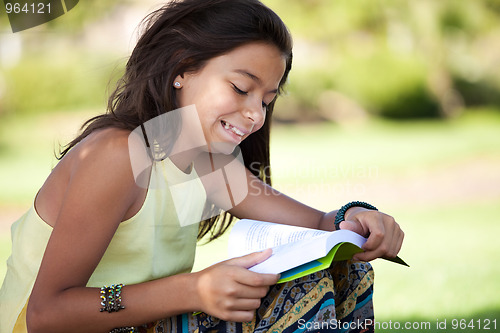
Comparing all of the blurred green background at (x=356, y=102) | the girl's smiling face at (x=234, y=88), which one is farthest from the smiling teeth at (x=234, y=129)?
the blurred green background at (x=356, y=102)

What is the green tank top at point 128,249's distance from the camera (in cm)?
193

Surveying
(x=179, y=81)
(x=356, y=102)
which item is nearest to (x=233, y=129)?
(x=179, y=81)

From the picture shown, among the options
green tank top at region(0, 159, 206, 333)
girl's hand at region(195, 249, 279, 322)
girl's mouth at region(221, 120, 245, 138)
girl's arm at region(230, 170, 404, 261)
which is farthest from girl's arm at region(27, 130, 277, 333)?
girl's arm at region(230, 170, 404, 261)

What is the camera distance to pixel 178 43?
7.07 ft

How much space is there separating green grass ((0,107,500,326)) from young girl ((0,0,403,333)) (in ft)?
3.05

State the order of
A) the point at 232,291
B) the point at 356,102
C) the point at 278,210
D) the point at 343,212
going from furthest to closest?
1. the point at 356,102
2. the point at 278,210
3. the point at 343,212
4. the point at 232,291

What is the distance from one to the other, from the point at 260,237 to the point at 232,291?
12.7 inches

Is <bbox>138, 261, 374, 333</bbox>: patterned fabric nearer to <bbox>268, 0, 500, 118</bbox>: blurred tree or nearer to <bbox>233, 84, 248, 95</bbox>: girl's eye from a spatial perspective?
<bbox>233, 84, 248, 95</bbox>: girl's eye

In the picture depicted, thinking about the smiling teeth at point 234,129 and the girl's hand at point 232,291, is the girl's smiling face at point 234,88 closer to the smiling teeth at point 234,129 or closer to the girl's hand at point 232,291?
the smiling teeth at point 234,129

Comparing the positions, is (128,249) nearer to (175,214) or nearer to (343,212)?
(175,214)

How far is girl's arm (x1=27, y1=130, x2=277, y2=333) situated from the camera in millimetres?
1665

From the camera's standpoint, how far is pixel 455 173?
8.31 metres

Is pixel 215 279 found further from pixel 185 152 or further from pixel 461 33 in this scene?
pixel 461 33

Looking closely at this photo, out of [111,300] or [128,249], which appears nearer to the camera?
[111,300]
